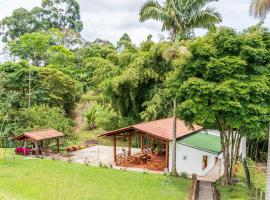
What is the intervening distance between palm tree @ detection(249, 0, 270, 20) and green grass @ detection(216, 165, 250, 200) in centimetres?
873

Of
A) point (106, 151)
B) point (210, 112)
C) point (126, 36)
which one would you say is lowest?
point (106, 151)

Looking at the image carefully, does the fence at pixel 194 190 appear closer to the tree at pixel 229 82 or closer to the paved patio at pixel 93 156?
the tree at pixel 229 82

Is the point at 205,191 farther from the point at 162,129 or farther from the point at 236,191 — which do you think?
the point at 162,129

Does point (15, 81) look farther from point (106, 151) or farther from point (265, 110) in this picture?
point (265, 110)

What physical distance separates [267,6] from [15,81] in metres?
29.1

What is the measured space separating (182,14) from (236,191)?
34.2 feet

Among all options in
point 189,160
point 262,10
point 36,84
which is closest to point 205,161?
point 189,160

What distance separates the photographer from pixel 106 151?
26766 millimetres

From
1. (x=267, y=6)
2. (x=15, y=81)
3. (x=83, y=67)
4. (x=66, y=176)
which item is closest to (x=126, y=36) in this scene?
(x=83, y=67)

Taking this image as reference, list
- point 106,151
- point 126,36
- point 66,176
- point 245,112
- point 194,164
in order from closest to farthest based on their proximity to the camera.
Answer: point 245,112, point 66,176, point 194,164, point 106,151, point 126,36

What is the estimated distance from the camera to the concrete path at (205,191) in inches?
587


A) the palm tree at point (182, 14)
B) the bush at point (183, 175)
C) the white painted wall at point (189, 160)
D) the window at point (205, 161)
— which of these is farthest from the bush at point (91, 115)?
the palm tree at point (182, 14)

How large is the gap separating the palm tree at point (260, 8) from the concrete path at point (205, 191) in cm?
935

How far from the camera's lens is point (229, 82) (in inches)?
550
